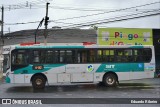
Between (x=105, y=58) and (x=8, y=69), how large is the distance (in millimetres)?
6882

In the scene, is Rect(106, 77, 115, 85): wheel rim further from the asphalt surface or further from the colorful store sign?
the colorful store sign

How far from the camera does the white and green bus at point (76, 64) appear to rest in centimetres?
2334

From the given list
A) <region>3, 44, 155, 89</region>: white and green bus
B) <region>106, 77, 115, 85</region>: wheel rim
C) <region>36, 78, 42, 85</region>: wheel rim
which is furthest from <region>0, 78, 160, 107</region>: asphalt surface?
<region>106, 77, 115, 85</region>: wheel rim

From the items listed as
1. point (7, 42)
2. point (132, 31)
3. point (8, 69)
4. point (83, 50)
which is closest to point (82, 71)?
point (83, 50)

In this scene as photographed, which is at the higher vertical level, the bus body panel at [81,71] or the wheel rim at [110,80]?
the bus body panel at [81,71]

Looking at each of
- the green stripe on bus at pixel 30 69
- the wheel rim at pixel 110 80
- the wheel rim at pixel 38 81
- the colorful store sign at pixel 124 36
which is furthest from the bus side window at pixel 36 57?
the colorful store sign at pixel 124 36

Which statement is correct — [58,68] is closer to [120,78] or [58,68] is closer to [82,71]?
[82,71]

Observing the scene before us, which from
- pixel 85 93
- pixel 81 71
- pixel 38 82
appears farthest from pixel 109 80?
pixel 38 82

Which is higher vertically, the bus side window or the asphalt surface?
the bus side window

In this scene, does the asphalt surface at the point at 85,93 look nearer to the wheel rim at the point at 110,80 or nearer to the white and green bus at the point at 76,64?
the white and green bus at the point at 76,64

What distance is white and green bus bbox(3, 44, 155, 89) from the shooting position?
23.3 meters

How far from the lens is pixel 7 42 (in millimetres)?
43562

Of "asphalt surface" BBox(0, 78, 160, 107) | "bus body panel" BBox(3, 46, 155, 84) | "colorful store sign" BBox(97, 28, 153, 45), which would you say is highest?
"colorful store sign" BBox(97, 28, 153, 45)

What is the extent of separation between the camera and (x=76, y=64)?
2416cm
